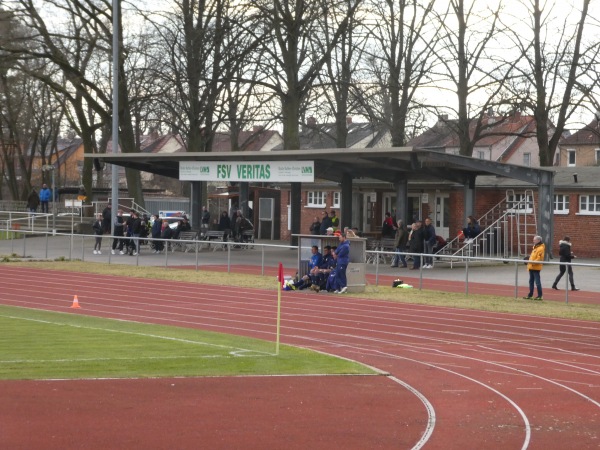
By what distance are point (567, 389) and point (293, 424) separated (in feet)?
15.0

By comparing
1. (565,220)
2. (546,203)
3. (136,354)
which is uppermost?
(546,203)

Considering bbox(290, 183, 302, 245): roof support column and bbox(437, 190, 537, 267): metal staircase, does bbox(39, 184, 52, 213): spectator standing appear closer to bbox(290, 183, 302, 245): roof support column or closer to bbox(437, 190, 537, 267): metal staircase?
bbox(290, 183, 302, 245): roof support column

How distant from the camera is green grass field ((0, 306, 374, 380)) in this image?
45.5ft

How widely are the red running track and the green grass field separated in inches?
26.2

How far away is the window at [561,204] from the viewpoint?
4178 centimetres

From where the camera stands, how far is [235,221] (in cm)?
4256

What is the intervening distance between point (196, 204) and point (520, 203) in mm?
13701

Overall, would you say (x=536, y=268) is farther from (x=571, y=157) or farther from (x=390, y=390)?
(x=571, y=157)

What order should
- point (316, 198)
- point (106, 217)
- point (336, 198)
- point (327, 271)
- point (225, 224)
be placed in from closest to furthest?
1. point (327, 271)
2. point (225, 224)
3. point (106, 217)
4. point (336, 198)
5. point (316, 198)

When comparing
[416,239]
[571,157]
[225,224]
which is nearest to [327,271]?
[416,239]

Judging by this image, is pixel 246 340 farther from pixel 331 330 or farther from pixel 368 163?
pixel 368 163

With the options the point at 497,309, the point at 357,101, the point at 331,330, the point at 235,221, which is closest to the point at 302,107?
the point at 357,101

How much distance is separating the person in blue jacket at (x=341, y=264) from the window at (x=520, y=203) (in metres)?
14.8

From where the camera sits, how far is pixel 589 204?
41094mm
